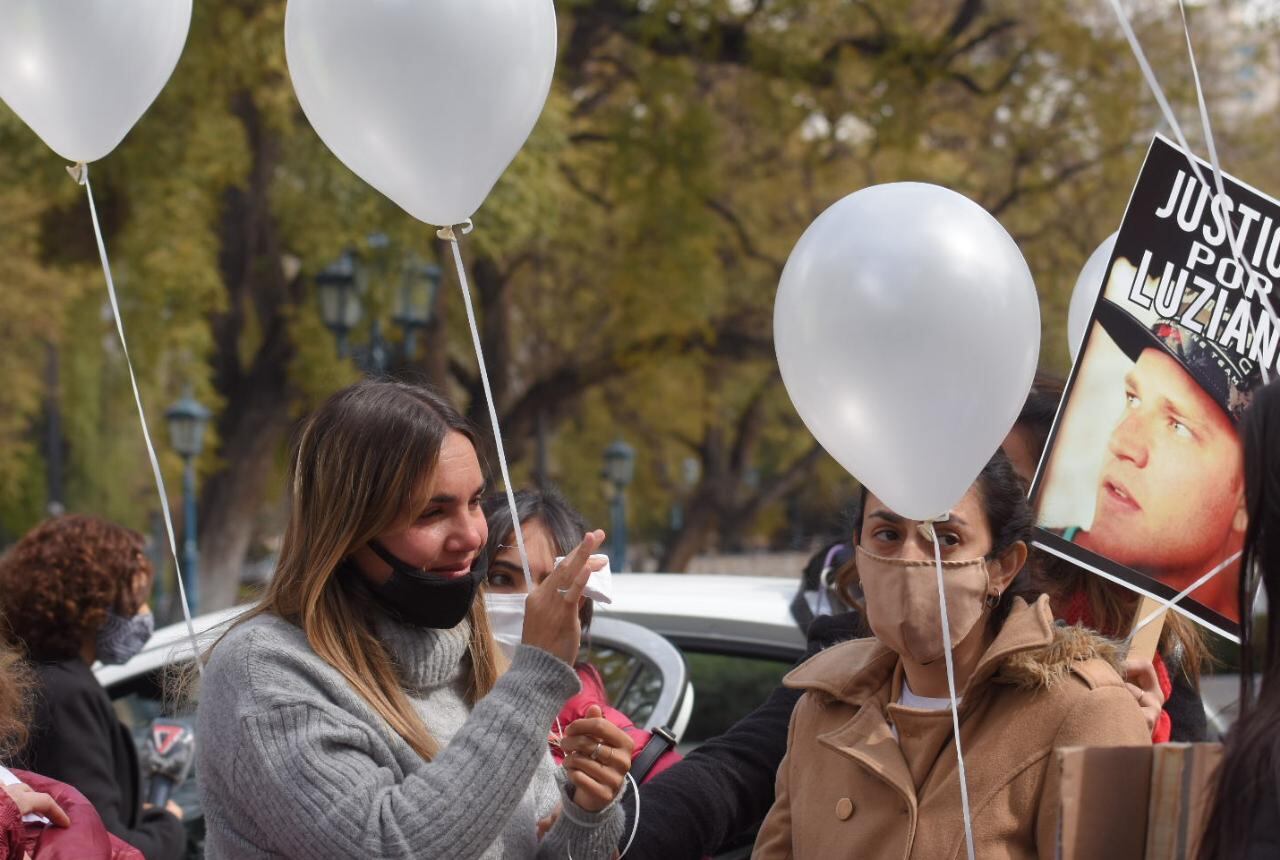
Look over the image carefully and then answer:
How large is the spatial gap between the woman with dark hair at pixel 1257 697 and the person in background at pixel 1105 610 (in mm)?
958

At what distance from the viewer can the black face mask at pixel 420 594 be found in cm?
241

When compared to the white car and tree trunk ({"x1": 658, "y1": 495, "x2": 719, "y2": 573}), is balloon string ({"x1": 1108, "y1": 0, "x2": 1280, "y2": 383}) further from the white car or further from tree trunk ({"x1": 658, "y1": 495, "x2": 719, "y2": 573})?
tree trunk ({"x1": 658, "y1": 495, "x2": 719, "y2": 573})

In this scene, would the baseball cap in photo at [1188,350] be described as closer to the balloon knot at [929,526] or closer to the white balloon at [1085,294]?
the white balloon at [1085,294]

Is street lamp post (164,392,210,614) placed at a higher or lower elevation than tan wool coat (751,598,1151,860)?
lower

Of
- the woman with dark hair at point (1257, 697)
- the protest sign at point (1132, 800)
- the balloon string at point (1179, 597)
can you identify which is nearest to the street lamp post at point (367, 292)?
the balloon string at point (1179, 597)

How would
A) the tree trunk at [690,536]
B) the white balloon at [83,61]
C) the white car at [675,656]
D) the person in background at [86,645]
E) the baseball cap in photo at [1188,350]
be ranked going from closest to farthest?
the baseball cap in photo at [1188,350] → the white balloon at [83,61] → the person in background at [86,645] → the white car at [675,656] → the tree trunk at [690,536]

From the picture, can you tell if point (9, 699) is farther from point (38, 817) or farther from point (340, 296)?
point (340, 296)

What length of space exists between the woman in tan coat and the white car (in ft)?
3.09

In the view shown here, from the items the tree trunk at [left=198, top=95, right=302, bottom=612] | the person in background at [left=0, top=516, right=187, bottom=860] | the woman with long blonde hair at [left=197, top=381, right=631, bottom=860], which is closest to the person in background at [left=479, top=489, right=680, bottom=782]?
the woman with long blonde hair at [left=197, top=381, right=631, bottom=860]

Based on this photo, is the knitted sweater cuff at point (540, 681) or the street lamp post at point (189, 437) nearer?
the knitted sweater cuff at point (540, 681)

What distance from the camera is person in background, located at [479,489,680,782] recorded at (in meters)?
3.03

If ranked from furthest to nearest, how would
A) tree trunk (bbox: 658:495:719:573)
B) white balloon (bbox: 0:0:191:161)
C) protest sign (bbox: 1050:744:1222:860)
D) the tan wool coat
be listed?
tree trunk (bbox: 658:495:719:573) → white balloon (bbox: 0:0:191:161) → the tan wool coat → protest sign (bbox: 1050:744:1222:860)

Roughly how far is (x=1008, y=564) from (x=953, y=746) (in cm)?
32

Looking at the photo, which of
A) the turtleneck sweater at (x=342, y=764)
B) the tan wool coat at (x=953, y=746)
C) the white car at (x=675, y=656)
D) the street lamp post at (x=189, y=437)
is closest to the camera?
the turtleneck sweater at (x=342, y=764)
